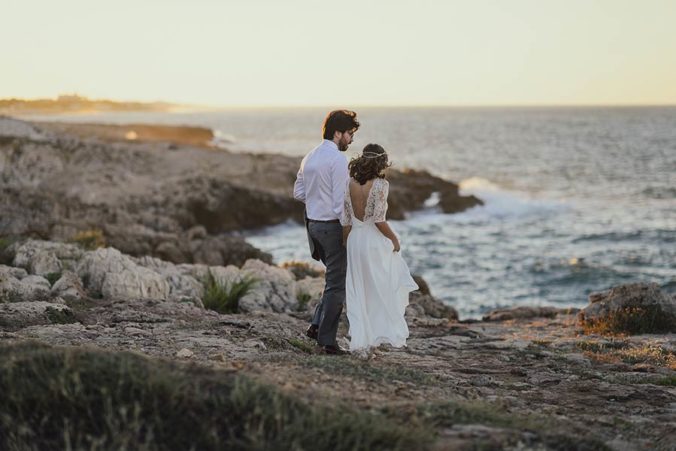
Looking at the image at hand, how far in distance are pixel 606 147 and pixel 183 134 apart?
4858cm

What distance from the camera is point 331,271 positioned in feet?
27.8

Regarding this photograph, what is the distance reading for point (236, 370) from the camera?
5887 millimetres

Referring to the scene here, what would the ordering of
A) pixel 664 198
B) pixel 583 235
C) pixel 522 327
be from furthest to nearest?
pixel 664 198 → pixel 583 235 → pixel 522 327

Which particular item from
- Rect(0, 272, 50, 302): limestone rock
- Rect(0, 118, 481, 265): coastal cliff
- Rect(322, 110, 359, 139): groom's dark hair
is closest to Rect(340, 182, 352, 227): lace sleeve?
Rect(322, 110, 359, 139): groom's dark hair

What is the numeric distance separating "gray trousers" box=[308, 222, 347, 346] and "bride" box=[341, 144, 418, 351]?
12cm

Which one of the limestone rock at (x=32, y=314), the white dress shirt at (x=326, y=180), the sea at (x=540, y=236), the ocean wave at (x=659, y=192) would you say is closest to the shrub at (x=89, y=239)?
the limestone rock at (x=32, y=314)

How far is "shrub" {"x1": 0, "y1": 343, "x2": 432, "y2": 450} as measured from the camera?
4.89 m

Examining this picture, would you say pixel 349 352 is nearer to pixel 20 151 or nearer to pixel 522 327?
pixel 522 327

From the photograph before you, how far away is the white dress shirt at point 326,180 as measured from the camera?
27.0ft

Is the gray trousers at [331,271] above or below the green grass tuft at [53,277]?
Answer: above

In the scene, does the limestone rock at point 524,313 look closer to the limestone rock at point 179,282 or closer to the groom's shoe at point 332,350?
the limestone rock at point 179,282

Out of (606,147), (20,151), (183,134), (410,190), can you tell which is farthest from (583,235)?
(183,134)

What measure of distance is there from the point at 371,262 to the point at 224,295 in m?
4.58

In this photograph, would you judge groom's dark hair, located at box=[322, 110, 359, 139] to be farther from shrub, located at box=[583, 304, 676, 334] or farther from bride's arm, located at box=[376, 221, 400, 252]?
shrub, located at box=[583, 304, 676, 334]
